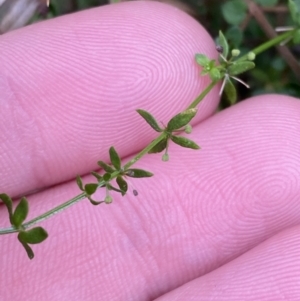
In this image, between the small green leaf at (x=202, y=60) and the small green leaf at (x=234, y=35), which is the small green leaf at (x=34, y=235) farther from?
the small green leaf at (x=234, y=35)

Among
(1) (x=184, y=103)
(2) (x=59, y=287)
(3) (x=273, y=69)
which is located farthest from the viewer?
(3) (x=273, y=69)

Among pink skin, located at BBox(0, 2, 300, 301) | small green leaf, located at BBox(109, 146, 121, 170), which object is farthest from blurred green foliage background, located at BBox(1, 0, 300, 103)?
small green leaf, located at BBox(109, 146, 121, 170)

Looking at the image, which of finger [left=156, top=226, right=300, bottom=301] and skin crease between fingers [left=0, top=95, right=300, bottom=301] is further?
skin crease between fingers [left=0, top=95, right=300, bottom=301]

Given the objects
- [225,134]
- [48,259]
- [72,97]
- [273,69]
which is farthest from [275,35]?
[48,259]

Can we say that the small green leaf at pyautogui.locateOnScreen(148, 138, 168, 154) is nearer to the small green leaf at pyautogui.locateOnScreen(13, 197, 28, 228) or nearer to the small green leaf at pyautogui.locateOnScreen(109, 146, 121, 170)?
the small green leaf at pyautogui.locateOnScreen(109, 146, 121, 170)

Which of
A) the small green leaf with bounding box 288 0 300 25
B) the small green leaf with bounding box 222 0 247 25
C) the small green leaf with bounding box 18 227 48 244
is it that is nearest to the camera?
the small green leaf with bounding box 18 227 48 244

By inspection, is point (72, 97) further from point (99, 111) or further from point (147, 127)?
point (147, 127)

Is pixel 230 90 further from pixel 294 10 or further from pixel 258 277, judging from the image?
Answer: pixel 258 277
